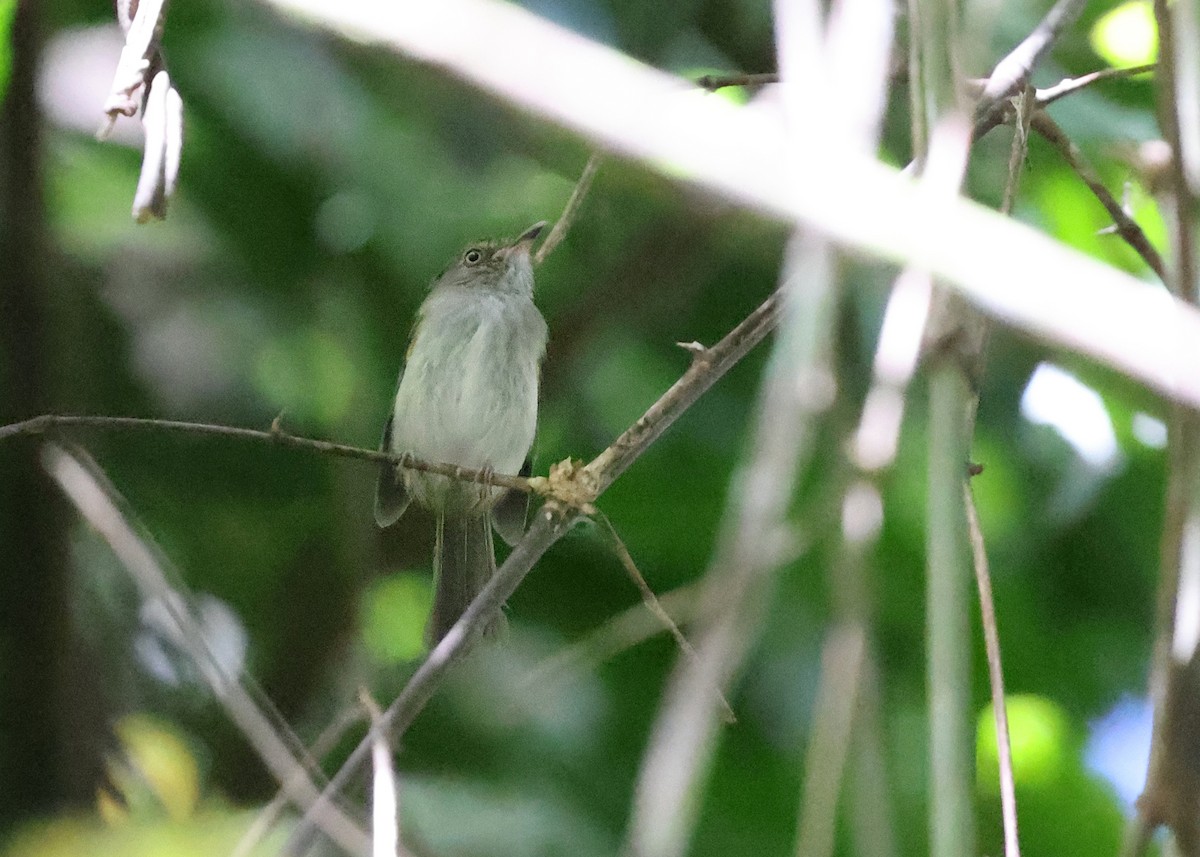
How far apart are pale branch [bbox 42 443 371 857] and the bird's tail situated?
1558mm

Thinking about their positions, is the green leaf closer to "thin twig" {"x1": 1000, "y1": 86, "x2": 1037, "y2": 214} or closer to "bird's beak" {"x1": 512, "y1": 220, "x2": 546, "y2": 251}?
"bird's beak" {"x1": 512, "y1": 220, "x2": 546, "y2": 251}

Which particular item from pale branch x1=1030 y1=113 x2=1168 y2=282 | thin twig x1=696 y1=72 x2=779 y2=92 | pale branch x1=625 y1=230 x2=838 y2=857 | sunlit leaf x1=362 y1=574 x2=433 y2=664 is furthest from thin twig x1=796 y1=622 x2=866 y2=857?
sunlit leaf x1=362 y1=574 x2=433 y2=664

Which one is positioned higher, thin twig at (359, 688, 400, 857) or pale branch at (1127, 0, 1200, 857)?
pale branch at (1127, 0, 1200, 857)

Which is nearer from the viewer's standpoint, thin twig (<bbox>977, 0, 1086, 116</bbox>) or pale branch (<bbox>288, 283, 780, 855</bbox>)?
thin twig (<bbox>977, 0, 1086, 116</bbox>)

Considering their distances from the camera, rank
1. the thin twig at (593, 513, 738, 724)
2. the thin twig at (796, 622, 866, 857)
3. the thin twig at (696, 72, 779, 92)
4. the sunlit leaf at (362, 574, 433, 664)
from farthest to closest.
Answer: the sunlit leaf at (362, 574, 433, 664), the thin twig at (696, 72, 779, 92), the thin twig at (593, 513, 738, 724), the thin twig at (796, 622, 866, 857)

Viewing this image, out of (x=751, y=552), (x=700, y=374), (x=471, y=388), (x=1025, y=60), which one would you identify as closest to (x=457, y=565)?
(x=471, y=388)

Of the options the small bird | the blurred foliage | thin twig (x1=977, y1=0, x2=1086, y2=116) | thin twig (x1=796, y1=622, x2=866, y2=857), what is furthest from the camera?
the small bird

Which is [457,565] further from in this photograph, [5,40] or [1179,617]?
[1179,617]

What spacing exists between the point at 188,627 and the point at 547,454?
2.41m

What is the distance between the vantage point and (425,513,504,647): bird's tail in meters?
3.84

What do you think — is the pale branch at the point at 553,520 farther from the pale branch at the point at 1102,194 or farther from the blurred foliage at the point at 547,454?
the blurred foliage at the point at 547,454

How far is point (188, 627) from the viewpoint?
5.99 feet

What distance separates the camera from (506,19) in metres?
0.95

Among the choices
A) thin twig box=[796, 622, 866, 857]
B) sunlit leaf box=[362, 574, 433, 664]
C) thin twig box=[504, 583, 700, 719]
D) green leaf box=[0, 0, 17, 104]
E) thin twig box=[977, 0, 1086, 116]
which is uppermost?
green leaf box=[0, 0, 17, 104]
